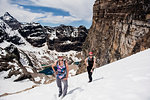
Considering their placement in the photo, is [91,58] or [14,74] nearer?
[91,58]

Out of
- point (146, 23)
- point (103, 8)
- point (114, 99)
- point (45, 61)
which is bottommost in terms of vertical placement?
point (45, 61)

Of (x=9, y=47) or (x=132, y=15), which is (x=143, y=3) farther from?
(x=9, y=47)

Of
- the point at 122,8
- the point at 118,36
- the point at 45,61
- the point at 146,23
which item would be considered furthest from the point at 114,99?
the point at 45,61

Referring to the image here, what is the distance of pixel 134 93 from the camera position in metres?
3.82

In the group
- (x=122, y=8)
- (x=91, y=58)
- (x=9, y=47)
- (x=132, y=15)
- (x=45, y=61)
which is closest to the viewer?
(x=91, y=58)

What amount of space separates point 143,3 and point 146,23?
193 inches

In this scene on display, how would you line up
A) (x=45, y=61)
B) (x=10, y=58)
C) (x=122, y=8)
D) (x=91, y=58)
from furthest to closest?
1. (x=45, y=61)
2. (x=10, y=58)
3. (x=122, y=8)
4. (x=91, y=58)

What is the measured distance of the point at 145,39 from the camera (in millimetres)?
17766

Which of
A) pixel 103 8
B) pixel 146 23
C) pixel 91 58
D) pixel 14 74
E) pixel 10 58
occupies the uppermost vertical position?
pixel 103 8

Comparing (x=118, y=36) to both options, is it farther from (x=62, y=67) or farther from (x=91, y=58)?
(x=62, y=67)

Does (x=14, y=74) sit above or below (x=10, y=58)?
below

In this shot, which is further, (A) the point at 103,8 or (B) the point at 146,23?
(A) the point at 103,8

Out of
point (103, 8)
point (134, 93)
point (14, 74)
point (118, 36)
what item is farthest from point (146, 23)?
point (14, 74)

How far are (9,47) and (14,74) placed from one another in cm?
7431
